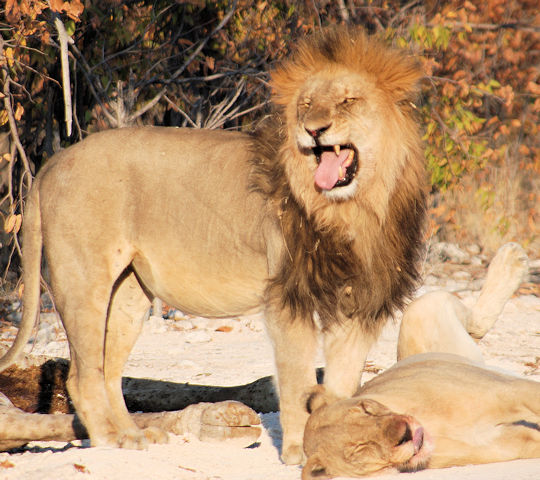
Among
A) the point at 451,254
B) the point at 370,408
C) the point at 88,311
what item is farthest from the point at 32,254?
the point at 451,254

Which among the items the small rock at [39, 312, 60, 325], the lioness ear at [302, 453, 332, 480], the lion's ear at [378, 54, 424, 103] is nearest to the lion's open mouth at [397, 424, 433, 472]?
the lioness ear at [302, 453, 332, 480]

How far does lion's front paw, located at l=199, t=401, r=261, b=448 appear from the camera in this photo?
13.0 feet

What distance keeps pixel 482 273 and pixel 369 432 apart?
23.7 feet

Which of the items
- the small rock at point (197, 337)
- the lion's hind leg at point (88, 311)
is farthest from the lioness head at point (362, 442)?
the small rock at point (197, 337)

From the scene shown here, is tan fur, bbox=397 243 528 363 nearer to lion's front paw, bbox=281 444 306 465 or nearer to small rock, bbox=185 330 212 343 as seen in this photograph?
lion's front paw, bbox=281 444 306 465

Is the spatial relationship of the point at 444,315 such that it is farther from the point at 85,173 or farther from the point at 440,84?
the point at 440,84

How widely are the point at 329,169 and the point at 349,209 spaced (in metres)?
0.21

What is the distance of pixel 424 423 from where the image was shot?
2.99 metres

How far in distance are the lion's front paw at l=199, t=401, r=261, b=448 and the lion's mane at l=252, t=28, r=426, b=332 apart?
65 cm

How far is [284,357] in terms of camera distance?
366 cm

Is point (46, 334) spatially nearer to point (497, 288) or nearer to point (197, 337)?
point (197, 337)

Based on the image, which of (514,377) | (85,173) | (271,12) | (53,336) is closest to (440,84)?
(271,12)

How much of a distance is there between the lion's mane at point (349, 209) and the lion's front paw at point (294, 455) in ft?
1.76

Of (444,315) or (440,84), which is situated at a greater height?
(440,84)
